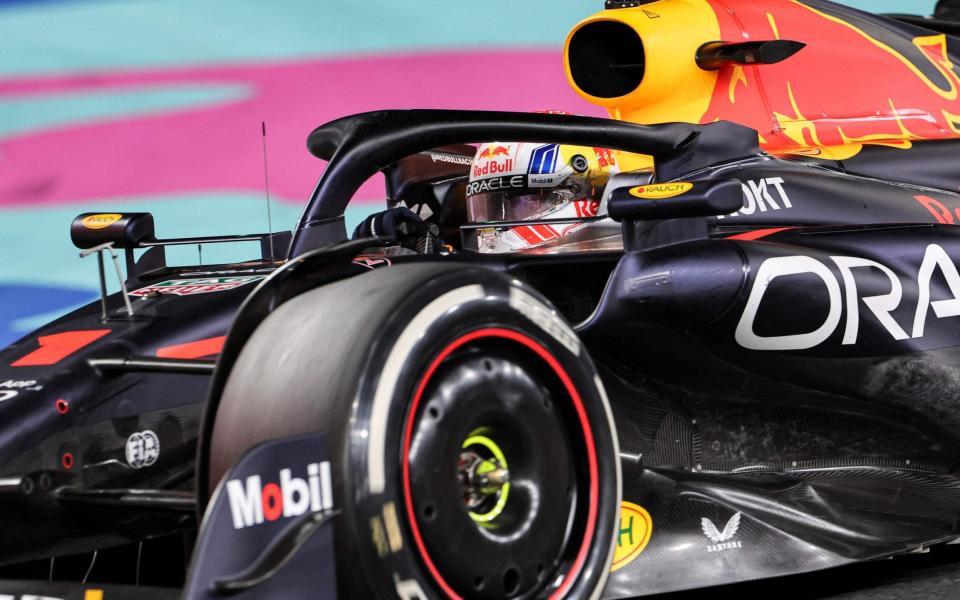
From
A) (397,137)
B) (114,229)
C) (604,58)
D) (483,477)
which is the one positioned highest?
(604,58)

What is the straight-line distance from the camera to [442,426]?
6.42 ft

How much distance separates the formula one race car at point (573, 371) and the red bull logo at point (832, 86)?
0.01 meters

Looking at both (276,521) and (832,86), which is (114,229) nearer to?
(276,521)

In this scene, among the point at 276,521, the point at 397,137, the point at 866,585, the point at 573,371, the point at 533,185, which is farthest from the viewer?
the point at 533,185

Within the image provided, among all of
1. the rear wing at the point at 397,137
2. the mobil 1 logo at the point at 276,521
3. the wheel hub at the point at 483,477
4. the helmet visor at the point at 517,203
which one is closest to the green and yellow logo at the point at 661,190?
the rear wing at the point at 397,137

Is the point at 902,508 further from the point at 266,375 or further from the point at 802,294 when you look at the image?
the point at 266,375

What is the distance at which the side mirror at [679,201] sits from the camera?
2.79 m

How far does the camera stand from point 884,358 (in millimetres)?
3102

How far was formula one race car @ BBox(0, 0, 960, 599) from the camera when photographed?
1871 millimetres

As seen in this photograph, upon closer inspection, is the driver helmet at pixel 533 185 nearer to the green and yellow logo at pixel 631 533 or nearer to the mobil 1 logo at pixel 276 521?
the green and yellow logo at pixel 631 533

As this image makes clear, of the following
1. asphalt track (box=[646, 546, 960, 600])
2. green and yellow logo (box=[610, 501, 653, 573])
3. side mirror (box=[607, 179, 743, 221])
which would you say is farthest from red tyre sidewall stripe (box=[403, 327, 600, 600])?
asphalt track (box=[646, 546, 960, 600])

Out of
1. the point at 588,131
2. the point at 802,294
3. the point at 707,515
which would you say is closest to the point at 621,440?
the point at 707,515

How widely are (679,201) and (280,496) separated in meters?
1.34

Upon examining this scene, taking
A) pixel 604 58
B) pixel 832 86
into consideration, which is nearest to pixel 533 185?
pixel 604 58
